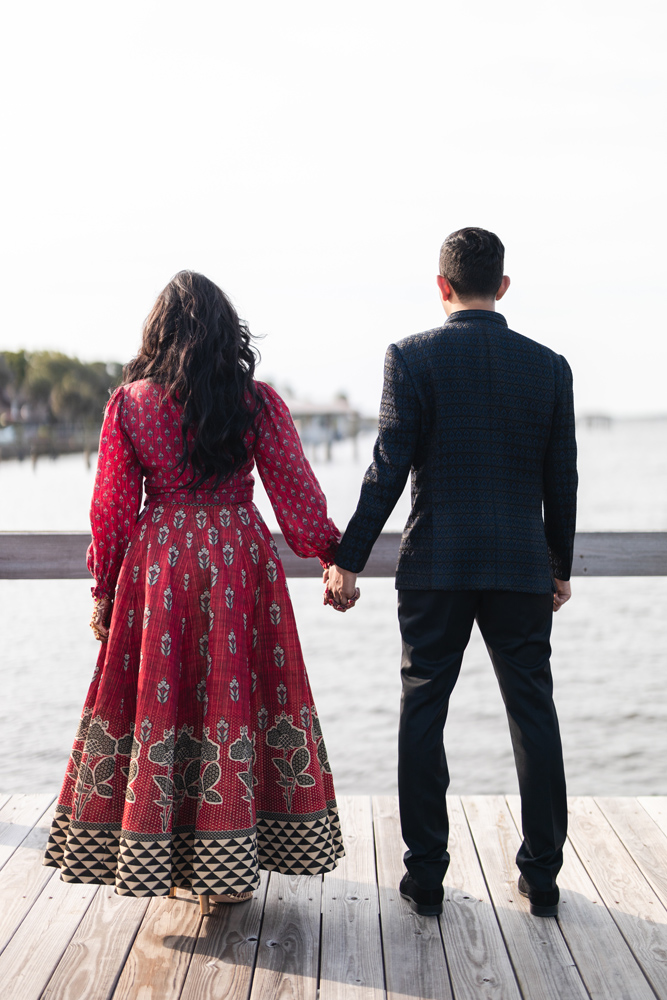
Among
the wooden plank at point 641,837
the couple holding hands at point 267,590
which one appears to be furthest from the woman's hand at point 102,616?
the wooden plank at point 641,837

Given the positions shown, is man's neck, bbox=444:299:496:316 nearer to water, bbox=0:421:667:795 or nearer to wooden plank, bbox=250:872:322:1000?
water, bbox=0:421:667:795

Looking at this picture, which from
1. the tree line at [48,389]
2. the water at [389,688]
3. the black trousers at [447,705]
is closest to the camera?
the black trousers at [447,705]

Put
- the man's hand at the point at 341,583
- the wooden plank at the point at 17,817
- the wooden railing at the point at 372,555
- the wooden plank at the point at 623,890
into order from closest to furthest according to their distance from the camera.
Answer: the wooden plank at the point at 623,890
the man's hand at the point at 341,583
the wooden plank at the point at 17,817
the wooden railing at the point at 372,555

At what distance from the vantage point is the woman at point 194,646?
1.86m

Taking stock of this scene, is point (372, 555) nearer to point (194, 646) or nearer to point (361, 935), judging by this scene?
point (194, 646)

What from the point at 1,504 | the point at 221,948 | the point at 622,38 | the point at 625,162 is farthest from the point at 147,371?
the point at 1,504

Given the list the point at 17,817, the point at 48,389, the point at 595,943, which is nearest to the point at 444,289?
the point at 595,943

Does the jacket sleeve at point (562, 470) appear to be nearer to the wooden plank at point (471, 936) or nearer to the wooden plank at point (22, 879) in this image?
the wooden plank at point (471, 936)

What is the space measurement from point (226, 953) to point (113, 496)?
0.95 metres

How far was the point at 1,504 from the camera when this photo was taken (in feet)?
117

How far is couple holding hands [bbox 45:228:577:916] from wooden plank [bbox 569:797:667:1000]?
0.17 m

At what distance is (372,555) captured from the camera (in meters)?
2.48

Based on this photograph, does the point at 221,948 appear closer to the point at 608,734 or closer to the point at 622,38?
the point at 622,38

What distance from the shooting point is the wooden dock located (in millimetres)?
1725
